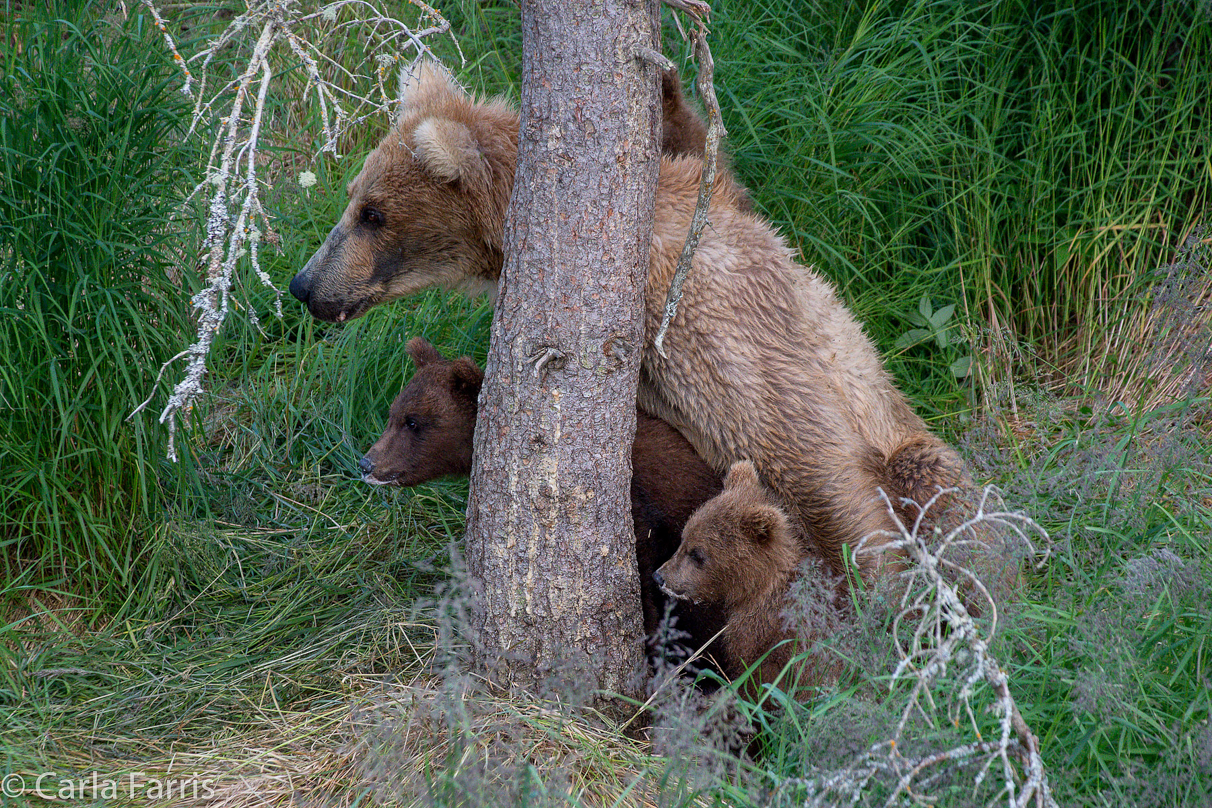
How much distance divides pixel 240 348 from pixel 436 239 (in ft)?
5.74

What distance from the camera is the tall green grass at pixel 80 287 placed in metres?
3.60

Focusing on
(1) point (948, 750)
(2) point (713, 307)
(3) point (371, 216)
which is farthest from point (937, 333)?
(1) point (948, 750)

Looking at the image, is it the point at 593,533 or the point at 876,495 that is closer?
the point at 593,533

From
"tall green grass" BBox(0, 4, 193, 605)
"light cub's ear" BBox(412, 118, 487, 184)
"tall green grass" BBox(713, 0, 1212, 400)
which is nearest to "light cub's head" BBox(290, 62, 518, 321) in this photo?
"light cub's ear" BBox(412, 118, 487, 184)

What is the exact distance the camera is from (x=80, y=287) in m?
Result: 3.64

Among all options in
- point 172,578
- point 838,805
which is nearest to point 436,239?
point 172,578

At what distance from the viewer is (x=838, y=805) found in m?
2.43

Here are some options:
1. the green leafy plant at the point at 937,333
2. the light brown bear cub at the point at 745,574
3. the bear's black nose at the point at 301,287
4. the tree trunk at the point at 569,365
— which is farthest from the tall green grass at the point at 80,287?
the green leafy plant at the point at 937,333

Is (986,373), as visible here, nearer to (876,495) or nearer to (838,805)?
(876,495)

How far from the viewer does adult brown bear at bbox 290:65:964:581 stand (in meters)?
3.76

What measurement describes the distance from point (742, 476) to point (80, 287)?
2.49 metres

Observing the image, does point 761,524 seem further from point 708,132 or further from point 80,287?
point 80,287

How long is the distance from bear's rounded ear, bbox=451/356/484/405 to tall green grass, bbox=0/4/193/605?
1078 millimetres

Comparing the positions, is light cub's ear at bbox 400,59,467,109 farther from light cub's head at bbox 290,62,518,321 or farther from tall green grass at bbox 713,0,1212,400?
tall green grass at bbox 713,0,1212,400
